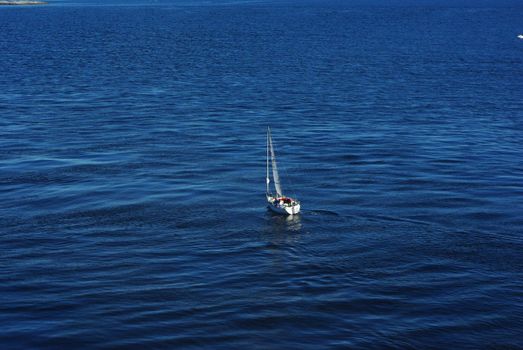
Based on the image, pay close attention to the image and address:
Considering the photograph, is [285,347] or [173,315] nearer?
[285,347]

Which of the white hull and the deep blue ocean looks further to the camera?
the white hull

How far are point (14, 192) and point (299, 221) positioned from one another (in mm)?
44988

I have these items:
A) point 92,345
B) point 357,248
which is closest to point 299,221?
point 357,248

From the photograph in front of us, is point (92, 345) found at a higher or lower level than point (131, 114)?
lower

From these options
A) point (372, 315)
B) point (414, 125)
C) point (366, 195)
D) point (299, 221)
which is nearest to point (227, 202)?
point (299, 221)

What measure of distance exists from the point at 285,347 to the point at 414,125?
92.2 meters

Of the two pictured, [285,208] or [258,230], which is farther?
[285,208]

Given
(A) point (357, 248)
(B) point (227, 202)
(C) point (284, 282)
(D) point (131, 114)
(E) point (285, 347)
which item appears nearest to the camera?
(E) point (285, 347)

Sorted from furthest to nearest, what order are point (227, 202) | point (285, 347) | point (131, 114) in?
1. point (131, 114)
2. point (227, 202)
3. point (285, 347)

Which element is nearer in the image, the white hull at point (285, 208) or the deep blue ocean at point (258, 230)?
the deep blue ocean at point (258, 230)

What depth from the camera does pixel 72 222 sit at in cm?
10894

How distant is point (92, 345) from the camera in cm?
7794

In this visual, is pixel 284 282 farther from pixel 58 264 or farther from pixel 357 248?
pixel 58 264

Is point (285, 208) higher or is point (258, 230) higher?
point (285, 208)
